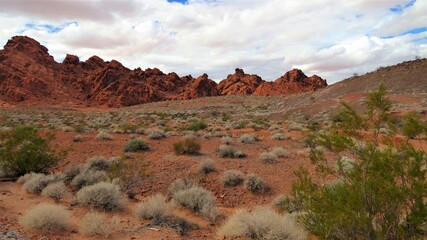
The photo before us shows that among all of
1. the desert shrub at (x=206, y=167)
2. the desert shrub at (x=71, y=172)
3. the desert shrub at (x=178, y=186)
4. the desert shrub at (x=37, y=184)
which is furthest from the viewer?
the desert shrub at (x=206, y=167)

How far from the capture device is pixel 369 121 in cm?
531

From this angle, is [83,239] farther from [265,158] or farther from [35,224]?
[265,158]

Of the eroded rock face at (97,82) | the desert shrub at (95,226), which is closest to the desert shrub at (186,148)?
the desert shrub at (95,226)

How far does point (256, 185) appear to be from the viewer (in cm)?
1182

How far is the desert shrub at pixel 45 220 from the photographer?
731 cm

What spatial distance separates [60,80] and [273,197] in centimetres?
9525

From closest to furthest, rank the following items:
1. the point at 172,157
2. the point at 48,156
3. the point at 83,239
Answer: the point at 83,239
the point at 48,156
the point at 172,157

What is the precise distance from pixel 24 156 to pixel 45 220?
7.36 meters

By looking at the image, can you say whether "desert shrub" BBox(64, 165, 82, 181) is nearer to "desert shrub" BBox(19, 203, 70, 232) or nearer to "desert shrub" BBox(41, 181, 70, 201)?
"desert shrub" BBox(41, 181, 70, 201)

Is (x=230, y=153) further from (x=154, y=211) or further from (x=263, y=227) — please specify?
(x=263, y=227)

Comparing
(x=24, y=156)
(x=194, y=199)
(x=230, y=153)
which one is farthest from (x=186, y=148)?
(x=194, y=199)

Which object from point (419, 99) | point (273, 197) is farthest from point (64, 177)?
point (419, 99)

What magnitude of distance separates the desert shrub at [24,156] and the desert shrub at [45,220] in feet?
22.2

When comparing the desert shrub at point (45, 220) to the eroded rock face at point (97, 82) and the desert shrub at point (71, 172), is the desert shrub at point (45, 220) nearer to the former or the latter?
the desert shrub at point (71, 172)
